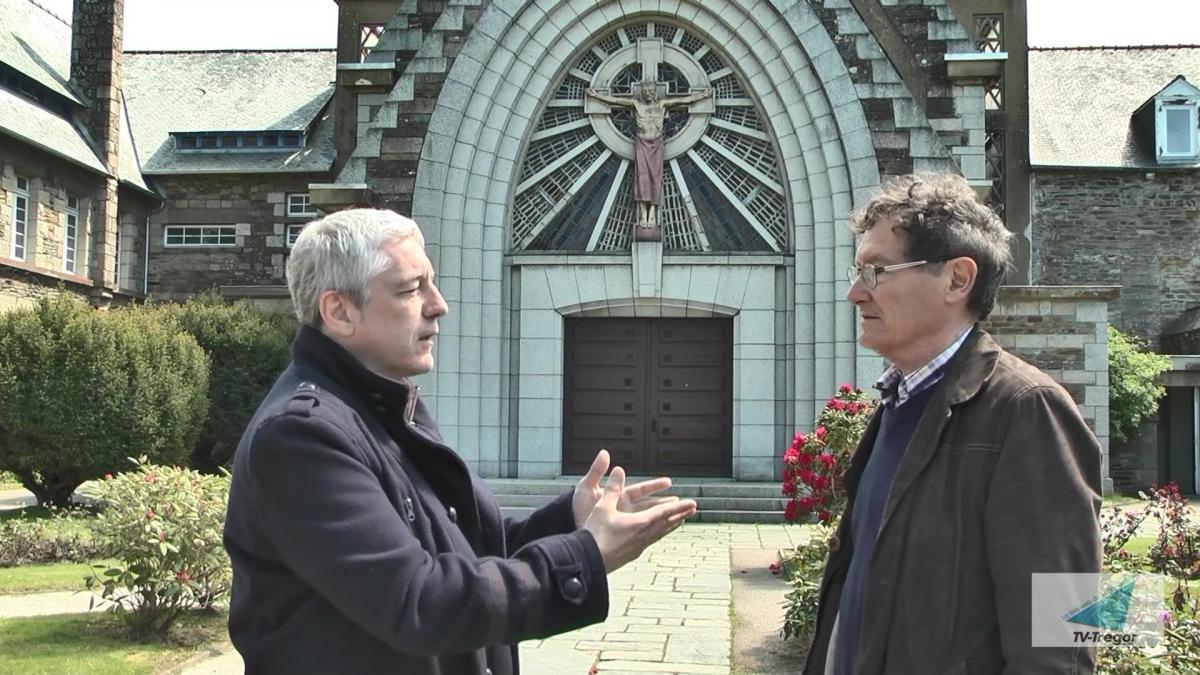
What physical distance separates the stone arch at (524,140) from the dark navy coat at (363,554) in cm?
1117

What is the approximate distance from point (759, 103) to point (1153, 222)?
13548 millimetres

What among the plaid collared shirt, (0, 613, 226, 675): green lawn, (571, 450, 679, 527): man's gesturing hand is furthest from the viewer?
(0, 613, 226, 675): green lawn

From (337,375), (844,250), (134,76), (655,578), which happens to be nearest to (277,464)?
(337,375)

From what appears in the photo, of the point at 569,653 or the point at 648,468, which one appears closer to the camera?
the point at 569,653

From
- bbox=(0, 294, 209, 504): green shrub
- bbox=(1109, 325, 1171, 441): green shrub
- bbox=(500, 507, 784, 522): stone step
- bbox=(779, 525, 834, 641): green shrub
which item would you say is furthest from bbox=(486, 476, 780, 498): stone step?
bbox=(1109, 325, 1171, 441): green shrub

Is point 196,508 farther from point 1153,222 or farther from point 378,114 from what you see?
point 1153,222

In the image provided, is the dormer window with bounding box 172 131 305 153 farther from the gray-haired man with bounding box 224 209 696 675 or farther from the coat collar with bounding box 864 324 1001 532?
the coat collar with bounding box 864 324 1001 532

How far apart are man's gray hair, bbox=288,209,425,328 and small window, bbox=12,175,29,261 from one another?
21165mm

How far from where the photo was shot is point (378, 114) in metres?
13.7

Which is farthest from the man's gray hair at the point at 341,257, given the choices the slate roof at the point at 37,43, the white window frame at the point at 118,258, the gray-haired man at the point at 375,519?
the white window frame at the point at 118,258

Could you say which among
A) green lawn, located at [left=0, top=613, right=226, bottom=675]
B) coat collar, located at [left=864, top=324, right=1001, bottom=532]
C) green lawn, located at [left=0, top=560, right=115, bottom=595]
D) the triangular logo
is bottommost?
green lawn, located at [left=0, top=560, right=115, bottom=595]

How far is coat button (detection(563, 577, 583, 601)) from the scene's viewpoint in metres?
2.08

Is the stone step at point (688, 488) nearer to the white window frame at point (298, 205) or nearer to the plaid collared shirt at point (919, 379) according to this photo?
the plaid collared shirt at point (919, 379)

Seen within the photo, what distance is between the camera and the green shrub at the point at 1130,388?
64.6 ft
